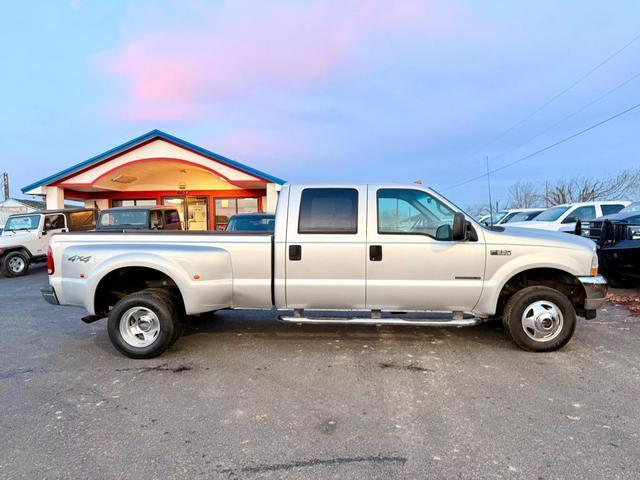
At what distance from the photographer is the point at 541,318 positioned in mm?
4395

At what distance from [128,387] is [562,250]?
4.77m

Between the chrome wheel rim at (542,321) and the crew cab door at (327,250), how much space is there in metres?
1.87

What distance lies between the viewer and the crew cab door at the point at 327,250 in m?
4.48

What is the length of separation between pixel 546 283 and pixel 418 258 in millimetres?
1690

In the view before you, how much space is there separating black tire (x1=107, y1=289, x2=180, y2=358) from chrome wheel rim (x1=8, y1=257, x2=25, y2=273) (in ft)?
33.5

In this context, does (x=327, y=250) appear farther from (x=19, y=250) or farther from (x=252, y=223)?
(x=19, y=250)

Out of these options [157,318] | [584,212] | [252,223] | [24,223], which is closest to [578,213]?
[584,212]

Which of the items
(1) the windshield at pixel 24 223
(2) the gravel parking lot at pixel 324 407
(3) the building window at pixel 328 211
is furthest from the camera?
(1) the windshield at pixel 24 223

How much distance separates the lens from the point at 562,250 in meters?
4.37

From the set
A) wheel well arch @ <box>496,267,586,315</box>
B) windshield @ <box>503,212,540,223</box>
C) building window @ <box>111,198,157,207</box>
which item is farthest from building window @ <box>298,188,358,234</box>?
building window @ <box>111,198,157,207</box>

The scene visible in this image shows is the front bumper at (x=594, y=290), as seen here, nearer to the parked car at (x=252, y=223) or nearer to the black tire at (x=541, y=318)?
the black tire at (x=541, y=318)

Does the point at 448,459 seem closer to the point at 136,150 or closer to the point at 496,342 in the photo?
the point at 496,342

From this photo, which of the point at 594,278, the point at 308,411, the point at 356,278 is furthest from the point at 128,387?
the point at 594,278

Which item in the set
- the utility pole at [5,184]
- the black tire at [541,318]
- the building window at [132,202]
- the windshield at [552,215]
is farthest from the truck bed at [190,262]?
the utility pole at [5,184]
